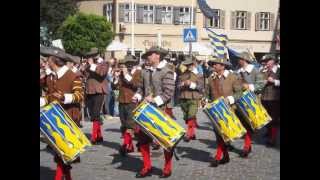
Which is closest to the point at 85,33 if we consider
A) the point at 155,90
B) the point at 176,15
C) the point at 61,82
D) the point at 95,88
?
the point at 176,15

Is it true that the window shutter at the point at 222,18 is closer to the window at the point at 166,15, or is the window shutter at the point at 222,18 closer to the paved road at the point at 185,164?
the window at the point at 166,15

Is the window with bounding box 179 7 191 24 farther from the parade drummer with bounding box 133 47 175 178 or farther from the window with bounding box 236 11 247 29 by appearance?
the parade drummer with bounding box 133 47 175 178

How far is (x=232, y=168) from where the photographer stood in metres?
9.95

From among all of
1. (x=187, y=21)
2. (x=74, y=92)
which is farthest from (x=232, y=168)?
(x=187, y=21)

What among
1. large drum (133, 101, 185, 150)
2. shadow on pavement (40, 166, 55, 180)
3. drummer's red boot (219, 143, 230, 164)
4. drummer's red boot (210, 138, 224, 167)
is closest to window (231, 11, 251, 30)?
drummer's red boot (219, 143, 230, 164)

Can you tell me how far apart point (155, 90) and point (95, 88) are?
3.73 metres

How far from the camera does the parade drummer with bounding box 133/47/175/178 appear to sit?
30.3 ft

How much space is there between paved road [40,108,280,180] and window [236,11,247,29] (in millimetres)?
39347
